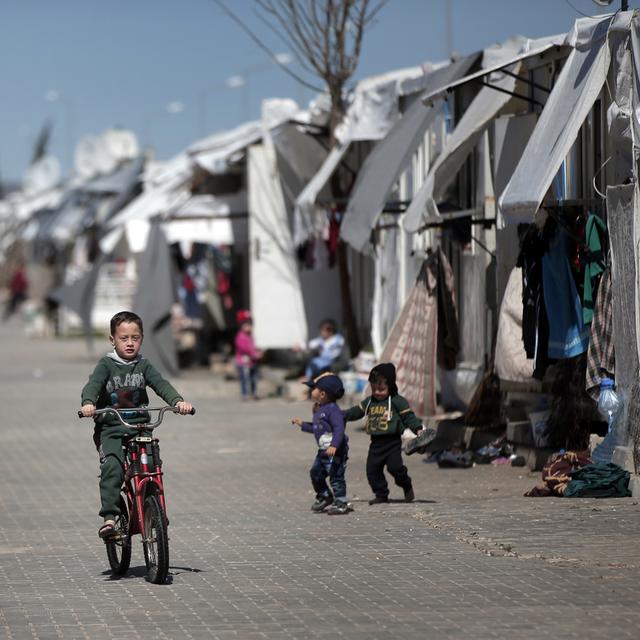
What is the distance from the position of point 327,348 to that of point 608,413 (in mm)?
9601

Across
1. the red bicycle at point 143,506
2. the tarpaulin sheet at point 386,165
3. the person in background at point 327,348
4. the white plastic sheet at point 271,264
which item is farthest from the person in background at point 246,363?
the red bicycle at point 143,506

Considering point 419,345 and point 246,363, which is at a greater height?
point 419,345

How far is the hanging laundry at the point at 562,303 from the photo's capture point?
40.4 feet

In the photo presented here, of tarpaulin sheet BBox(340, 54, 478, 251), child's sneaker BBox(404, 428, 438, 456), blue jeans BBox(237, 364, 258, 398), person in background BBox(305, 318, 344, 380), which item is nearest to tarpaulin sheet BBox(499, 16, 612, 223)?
child's sneaker BBox(404, 428, 438, 456)

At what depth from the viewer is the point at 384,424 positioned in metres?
11.4

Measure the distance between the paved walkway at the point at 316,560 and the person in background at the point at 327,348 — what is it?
5278 mm

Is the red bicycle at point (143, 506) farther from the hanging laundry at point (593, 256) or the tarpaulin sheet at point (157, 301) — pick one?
the tarpaulin sheet at point (157, 301)

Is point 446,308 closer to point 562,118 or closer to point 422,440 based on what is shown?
point 562,118

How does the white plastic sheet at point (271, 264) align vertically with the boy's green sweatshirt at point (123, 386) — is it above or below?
above

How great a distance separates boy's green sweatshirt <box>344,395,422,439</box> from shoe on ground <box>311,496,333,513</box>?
1.90 feet

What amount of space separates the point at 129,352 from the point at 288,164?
14288 mm

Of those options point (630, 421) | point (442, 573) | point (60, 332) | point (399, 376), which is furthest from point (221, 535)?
point (60, 332)

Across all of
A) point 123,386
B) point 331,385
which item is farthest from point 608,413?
point 123,386

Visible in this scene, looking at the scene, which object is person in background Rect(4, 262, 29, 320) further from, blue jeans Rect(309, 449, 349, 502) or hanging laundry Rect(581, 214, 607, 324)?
blue jeans Rect(309, 449, 349, 502)
